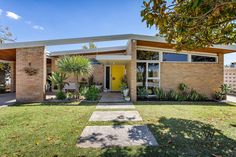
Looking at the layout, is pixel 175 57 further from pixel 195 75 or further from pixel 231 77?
pixel 231 77

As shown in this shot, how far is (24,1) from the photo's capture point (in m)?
8.90

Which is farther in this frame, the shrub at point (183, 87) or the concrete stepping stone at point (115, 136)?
the shrub at point (183, 87)

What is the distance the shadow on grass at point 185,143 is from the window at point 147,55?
257 inches

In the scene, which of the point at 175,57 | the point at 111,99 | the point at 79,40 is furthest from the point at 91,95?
the point at 175,57

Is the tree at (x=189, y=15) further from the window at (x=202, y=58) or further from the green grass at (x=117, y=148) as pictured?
the window at (x=202, y=58)

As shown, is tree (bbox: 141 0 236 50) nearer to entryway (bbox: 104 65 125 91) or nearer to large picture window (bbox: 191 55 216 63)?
large picture window (bbox: 191 55 216 63)

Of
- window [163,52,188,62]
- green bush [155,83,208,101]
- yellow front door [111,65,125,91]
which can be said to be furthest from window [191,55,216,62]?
yellow front door [111,65,125,91]

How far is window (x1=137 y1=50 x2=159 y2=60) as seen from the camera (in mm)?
11035

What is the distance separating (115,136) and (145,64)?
7663 millimetres

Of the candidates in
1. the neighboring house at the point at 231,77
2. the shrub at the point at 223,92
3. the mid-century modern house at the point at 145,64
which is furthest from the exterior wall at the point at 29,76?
the neighboring house at the point at 231,77

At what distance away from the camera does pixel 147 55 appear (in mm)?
11148

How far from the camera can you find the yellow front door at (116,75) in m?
15.8

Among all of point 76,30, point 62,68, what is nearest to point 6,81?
point 76,30

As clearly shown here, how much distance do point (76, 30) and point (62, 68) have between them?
974 cm
